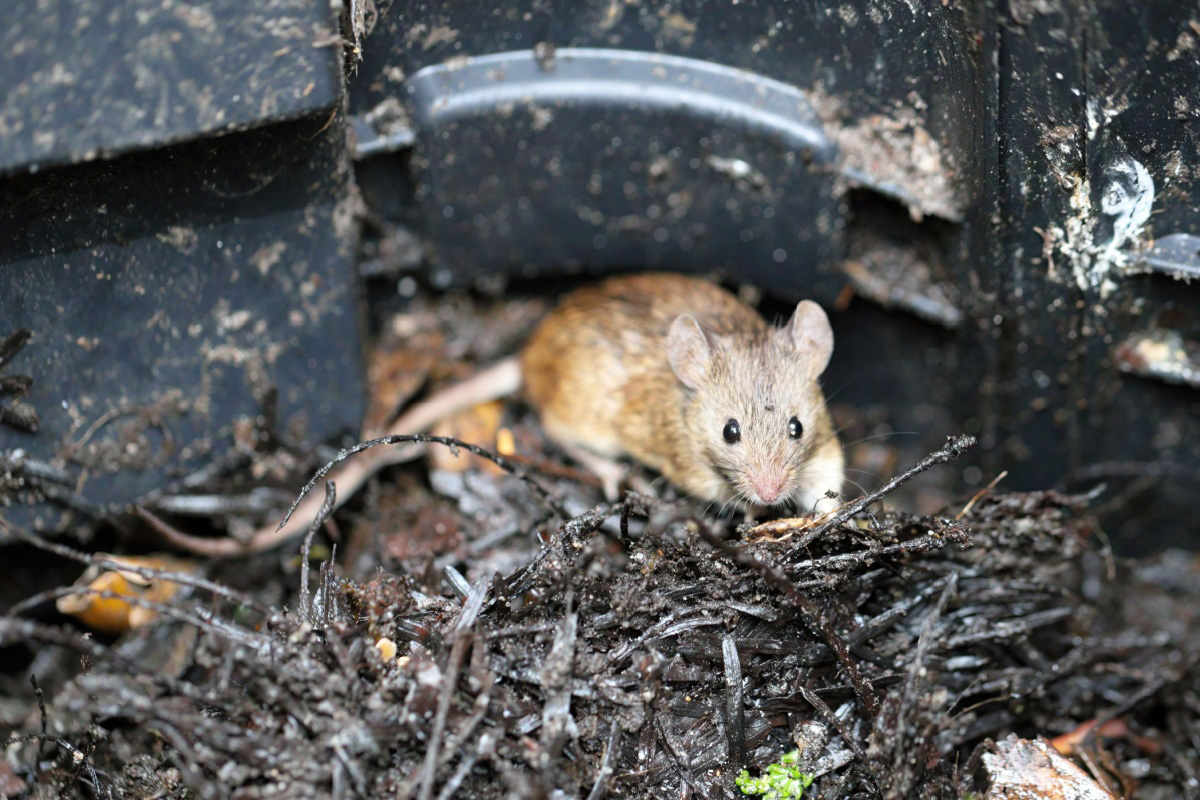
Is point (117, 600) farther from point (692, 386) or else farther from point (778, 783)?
point (778, 783)

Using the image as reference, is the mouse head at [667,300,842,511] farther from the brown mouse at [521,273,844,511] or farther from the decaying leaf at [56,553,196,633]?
the decaying leaf at [56,553,196,633]

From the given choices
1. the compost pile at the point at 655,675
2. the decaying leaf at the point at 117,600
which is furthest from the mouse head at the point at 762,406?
the decaying leaf at the point at 117,600

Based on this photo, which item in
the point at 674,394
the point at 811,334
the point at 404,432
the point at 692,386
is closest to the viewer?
the point at 811,334

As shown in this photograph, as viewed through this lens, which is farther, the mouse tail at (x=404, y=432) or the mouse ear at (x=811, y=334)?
the mouse tail at (x=404, y=432)

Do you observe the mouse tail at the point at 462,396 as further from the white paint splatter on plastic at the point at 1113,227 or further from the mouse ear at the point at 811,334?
the white paint splatter on plastic at the point at 1113,227

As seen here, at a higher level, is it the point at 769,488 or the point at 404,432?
the point at 769,488

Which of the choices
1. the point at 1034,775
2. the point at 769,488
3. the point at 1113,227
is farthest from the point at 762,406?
the point at 1034,775
